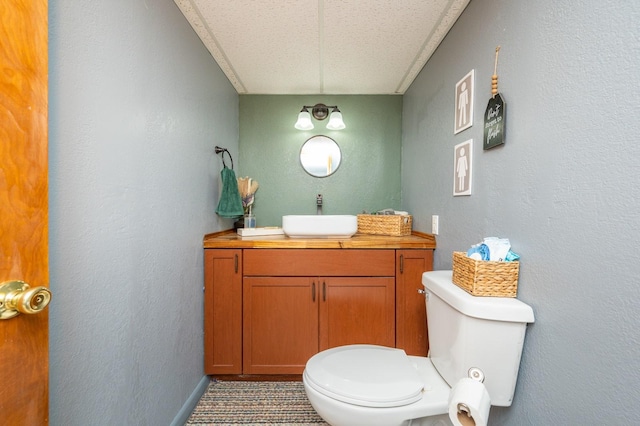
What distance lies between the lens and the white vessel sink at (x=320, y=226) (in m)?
1.72

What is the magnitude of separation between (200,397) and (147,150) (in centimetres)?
142

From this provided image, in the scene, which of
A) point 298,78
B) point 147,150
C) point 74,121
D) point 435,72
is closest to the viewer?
point 74,121

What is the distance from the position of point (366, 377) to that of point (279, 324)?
793 millimetres

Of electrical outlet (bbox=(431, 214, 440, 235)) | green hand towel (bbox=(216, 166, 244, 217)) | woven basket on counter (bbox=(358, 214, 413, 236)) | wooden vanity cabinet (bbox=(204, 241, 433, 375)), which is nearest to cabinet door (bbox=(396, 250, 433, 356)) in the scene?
wooden vanity cabinet (bbox=(204, 241, 433, 375))

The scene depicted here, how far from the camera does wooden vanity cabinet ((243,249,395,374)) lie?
5.28 ft

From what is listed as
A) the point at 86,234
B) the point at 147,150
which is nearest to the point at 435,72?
the point at 147,150

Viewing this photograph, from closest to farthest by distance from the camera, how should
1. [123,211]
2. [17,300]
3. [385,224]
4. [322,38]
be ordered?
[17,300] → [123,211] → [322,38] → [385,224]

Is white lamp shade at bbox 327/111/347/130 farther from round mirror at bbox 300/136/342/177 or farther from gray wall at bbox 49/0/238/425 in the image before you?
gray wall at bbox 49/0/238/425

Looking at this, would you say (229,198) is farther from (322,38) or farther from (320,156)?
(322,38)

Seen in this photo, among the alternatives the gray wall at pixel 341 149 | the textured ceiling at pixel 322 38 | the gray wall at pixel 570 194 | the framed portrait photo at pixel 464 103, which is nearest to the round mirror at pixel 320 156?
the gray wall at pixel 341 149

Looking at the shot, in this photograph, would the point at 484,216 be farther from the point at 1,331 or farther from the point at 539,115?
the point at 1,331

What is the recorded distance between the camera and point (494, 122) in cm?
101

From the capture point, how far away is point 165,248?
1.20 metres

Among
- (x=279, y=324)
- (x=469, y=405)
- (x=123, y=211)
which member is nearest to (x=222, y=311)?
(x=279, y=324)
